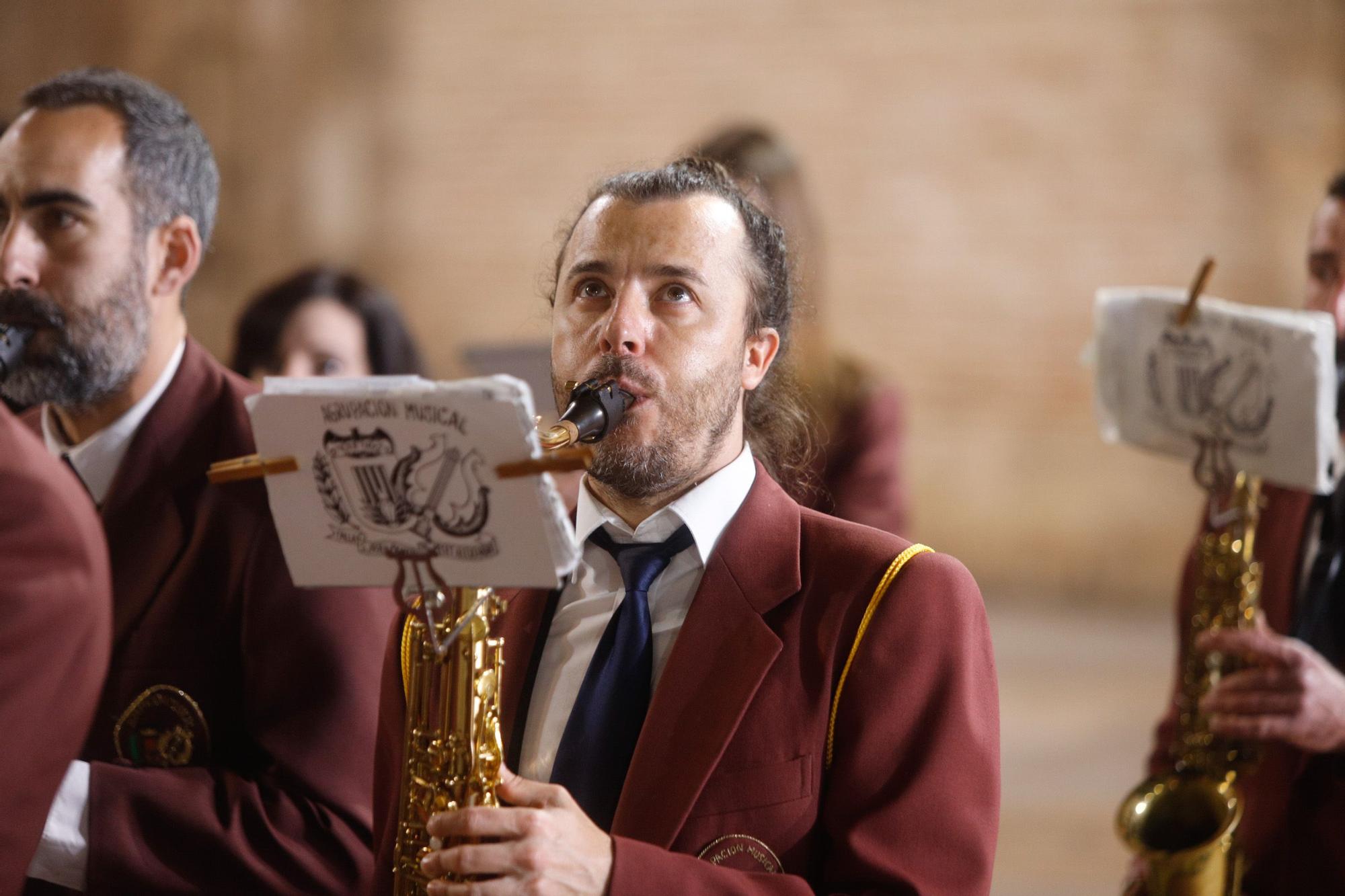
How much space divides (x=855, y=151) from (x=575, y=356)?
25.4 ft

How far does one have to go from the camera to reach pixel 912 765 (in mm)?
1850

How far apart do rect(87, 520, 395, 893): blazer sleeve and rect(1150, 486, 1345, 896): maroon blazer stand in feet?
5.59

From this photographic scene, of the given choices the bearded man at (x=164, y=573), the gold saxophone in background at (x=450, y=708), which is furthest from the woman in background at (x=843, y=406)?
the gold saxophone in background at (x=450, y=708)

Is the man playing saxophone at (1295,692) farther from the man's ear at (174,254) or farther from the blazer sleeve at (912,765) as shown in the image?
the man's ear at (174,254)

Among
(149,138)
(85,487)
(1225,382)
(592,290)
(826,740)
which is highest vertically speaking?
(149,138)

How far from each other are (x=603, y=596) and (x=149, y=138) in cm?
125

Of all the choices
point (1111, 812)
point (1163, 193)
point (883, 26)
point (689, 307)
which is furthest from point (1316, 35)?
point (689, 307)

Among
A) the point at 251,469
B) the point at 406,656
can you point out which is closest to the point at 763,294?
the point at 406,656

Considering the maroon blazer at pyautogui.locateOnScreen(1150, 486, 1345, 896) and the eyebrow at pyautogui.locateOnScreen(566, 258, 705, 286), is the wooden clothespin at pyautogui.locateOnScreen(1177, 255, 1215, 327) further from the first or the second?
the eyebrow at pyautogui.locateOnScreen(566, 258, 705, 286)

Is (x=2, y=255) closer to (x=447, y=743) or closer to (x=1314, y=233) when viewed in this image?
(x=447, y=743)

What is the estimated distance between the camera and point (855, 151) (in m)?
9.47

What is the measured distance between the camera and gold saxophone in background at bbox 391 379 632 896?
1.81m

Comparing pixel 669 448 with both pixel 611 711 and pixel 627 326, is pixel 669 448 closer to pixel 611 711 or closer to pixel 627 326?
pixel 627 326

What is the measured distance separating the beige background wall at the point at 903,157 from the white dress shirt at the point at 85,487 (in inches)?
228
